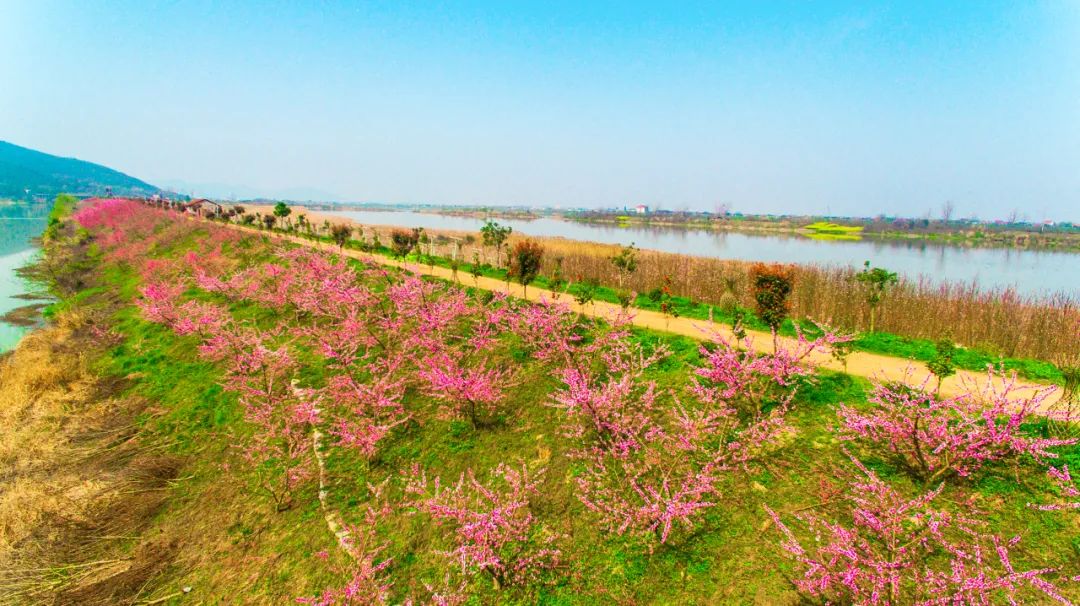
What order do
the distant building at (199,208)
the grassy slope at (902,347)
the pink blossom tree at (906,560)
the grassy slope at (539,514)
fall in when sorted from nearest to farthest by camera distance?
the pink blossom tree at (906,560)
the grassy slope at (539,514)
the grassy slope at (902,347)
the distant building at (199,208)

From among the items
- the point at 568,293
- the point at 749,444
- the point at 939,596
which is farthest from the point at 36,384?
the point at 939,596

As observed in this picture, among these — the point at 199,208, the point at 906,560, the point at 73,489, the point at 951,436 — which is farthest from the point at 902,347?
the point at 199,208

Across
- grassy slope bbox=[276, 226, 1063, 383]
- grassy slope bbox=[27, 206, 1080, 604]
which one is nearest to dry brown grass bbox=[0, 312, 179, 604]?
grassy slope bbox=[27, 206, 1080, 604]

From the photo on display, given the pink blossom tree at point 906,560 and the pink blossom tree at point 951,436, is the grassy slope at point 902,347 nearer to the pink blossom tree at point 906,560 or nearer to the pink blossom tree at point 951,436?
the pink blossom tree at point 951,436

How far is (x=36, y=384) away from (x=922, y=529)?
26.1 m

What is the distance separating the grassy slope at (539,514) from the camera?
21.7 feet

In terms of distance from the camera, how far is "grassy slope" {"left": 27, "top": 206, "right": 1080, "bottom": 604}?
21.7 feet

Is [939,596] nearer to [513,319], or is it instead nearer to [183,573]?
[513,319]

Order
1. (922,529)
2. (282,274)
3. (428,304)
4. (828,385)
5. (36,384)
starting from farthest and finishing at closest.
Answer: (282,274) < (36,384) < (428,304) < (828,385) < (922,529)

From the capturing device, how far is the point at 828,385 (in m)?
9.76

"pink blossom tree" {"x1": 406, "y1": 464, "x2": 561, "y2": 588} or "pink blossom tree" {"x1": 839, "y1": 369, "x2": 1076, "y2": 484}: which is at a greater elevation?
"pink blossom tree" {"x1": 839, "y1": 369, "x2": 1076, "y2": 484}

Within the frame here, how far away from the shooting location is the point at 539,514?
8289mm

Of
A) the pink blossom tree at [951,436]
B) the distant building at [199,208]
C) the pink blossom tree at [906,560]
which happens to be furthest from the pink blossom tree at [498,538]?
the distant building at [199,208]

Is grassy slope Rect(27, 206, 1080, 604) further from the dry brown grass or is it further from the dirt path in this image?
the dirt path
